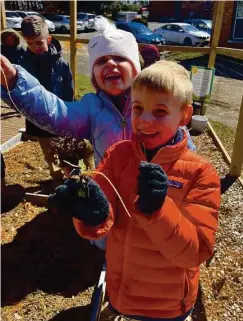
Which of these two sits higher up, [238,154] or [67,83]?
[67,83]

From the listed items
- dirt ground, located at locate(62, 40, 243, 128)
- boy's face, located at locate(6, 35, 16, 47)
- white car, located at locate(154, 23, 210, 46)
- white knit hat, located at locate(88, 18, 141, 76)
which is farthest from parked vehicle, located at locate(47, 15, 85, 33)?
white knit hat, located at locate(88, 18, 141, 76)

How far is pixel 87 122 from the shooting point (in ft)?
6.92

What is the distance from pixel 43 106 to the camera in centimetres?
189

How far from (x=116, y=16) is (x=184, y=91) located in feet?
109

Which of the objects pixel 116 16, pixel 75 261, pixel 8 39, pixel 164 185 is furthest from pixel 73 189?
pixel 116 16

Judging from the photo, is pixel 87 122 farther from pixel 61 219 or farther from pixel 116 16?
pixel 116 16

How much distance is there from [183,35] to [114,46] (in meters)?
20.6

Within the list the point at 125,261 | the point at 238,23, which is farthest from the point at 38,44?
the point at 238,23

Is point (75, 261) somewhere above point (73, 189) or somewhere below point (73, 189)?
below

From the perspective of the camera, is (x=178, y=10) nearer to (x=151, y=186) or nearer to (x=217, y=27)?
(x=217, y=27)

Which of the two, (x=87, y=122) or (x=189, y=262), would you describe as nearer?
(x=189, y=262)

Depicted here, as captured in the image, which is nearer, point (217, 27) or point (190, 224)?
point (190, 224)

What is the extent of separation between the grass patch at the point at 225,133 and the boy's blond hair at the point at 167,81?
4.30 metres

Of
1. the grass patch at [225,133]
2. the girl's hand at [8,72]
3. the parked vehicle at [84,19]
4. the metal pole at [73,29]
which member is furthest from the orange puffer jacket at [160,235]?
the parked vehicle at [84,19]
